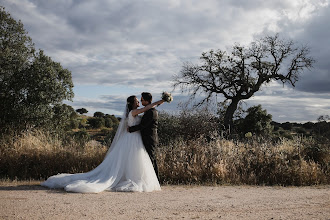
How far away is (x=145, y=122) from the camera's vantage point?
8.51 metres

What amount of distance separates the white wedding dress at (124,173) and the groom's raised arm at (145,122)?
0.14 meters

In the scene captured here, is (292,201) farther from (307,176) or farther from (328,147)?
(328,147)

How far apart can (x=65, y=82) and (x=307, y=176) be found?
12.7 metres

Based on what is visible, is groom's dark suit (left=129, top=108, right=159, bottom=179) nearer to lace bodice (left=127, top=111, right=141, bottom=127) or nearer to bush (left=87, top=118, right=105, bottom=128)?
lace bodice (left=127, top=111, right=141, bottom=127)

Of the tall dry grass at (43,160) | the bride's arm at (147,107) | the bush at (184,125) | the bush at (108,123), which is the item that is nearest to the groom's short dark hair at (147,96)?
the bride's arm at (147,107)

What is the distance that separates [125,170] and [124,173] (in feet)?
0.32

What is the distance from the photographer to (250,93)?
3030cm

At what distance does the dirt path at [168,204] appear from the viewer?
19.4ft

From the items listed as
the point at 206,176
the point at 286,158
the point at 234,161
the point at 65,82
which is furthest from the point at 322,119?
the point at 65,82

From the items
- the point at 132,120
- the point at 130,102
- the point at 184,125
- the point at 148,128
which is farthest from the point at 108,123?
the point at 148,128

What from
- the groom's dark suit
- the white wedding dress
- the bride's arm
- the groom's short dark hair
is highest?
the groom's short dark hair

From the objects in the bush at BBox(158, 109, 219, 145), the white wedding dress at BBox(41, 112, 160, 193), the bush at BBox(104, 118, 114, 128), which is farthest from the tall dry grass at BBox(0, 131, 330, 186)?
the bush at BBox(104, 118, 114, 128)

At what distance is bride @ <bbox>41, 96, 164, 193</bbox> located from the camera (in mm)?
8008

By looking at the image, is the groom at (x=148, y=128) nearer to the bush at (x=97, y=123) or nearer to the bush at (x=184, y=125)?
the bush at (x=184, y=125)
